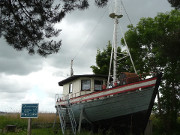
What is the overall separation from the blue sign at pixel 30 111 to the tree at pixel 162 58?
10472mm

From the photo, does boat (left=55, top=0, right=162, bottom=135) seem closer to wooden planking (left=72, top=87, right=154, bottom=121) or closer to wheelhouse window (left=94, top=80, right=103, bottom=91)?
wooden planking (left=72, top=87, right=154, bottom=121)

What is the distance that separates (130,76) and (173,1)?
4381mm

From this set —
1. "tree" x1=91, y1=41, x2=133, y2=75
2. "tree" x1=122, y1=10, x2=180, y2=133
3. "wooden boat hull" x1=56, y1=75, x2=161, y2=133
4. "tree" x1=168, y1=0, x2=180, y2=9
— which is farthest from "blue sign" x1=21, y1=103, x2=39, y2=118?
"tree" x1=91, y1=41, x2=133, y2=75

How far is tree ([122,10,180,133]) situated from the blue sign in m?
10.5

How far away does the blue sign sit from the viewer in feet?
20.6

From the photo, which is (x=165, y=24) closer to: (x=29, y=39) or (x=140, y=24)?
(x=140, y=24)

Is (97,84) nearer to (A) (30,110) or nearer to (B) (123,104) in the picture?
(B) (123,104)

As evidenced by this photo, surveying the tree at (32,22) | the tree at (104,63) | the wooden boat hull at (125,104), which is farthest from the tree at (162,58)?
the tree at (32,22)

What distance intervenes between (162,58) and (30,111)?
12565mm

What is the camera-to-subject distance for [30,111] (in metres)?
6.32

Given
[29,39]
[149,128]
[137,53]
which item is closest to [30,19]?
[29,39]

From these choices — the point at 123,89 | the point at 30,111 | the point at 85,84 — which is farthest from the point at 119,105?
the point at 30,111

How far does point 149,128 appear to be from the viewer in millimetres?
14375

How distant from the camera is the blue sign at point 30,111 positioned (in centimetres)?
628
